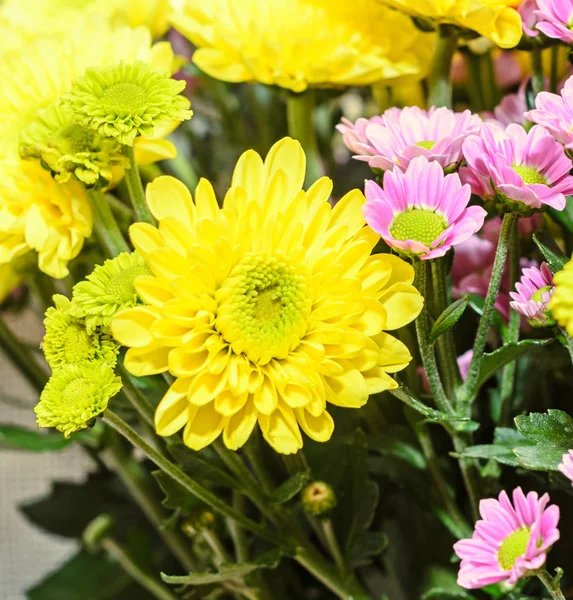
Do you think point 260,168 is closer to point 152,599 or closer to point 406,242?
point 406,242

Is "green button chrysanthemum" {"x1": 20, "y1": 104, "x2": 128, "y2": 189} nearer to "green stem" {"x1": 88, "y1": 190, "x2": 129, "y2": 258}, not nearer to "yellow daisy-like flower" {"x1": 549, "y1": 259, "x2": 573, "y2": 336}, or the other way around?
"green stem" {"x1": 88, "y1": 190, "x2": 129, "y2": 258}

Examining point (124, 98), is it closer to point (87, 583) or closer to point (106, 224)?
point (106, 224)

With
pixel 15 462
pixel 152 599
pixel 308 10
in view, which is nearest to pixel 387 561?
pixel 152 599

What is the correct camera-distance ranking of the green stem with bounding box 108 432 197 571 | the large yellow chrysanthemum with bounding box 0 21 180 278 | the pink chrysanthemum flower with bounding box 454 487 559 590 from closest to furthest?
1. the pink chrysanthemum flower with bounding box 454 487 559 590
2. the large yellow chrysanthemum with bounding box 0 21 180 278
3. the green stem with bounding box 108 432 197 571

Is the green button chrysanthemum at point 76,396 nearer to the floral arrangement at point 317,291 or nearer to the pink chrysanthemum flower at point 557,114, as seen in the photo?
the floral arrangement at point 317,291

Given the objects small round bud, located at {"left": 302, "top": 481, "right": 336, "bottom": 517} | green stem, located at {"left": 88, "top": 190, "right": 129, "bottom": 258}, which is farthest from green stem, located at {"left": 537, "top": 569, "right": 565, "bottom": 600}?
green stem, located at {"left": 88, "top": 190, "right": 129, "bottom": 258}

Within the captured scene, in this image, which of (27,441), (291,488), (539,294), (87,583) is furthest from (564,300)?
(87,583)

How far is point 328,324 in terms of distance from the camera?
0.92 feet

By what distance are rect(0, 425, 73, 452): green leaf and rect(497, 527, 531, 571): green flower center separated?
0.80ft

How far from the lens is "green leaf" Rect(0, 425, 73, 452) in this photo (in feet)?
1.35

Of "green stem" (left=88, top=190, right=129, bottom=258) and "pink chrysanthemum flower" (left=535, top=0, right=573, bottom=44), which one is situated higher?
"pink chrysanthemum flower" (left=535, top=0, right=573, bottom=44)

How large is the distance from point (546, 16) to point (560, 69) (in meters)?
0.17

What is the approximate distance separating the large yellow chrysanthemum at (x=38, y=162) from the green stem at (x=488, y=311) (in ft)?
0.51

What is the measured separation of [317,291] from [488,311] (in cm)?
7
